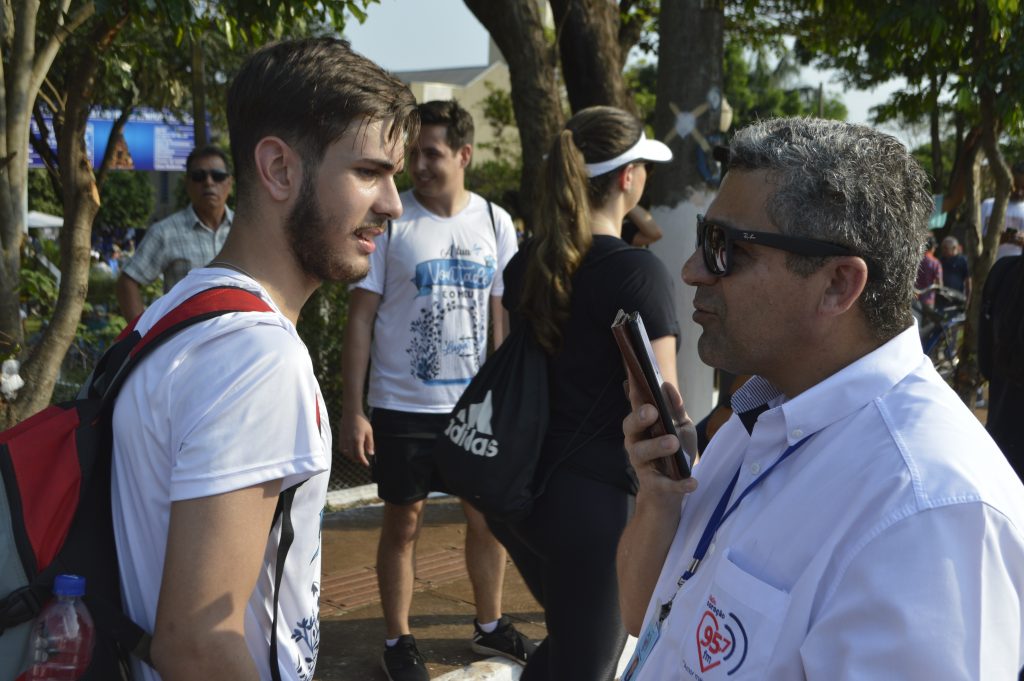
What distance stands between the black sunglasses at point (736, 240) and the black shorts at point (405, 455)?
2558mm

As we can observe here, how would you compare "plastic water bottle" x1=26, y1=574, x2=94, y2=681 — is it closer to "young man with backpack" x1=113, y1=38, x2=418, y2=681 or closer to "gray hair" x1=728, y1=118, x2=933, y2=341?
"young man with backpack" x1=113, y1=38, x2=418, y2=681

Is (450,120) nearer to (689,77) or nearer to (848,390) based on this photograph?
(689,77)

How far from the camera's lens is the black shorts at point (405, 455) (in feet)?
14.3

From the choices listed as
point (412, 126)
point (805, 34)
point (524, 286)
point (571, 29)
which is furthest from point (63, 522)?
point (805, 34)

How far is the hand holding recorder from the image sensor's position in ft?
6.64

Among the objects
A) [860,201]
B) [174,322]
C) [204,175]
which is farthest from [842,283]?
[204,175]

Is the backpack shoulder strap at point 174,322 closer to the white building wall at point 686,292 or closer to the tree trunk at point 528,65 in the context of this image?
the white building wall at point 686,292

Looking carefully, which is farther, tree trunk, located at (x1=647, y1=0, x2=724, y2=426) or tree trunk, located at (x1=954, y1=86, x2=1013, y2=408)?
tree trunk, located at (x1=954, y1=86, x2=1013, y2=408)

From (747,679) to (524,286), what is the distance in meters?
1.86

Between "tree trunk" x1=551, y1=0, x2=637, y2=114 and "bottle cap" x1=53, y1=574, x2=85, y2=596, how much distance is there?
27.0 ft

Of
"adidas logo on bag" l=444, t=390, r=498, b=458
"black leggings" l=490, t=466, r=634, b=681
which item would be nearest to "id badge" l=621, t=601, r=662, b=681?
"black leggings" l=490, t=466, r=634, b=681

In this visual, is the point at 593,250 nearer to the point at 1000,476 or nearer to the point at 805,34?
the point at 1000,476

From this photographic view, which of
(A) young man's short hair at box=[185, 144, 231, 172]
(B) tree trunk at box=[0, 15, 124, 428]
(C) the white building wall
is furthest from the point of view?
(A) young man's short hair at box=[185, 144, 231, 172]

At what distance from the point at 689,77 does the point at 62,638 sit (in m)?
4.89
